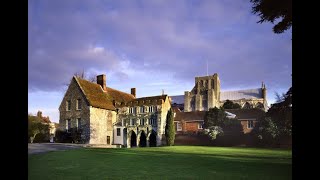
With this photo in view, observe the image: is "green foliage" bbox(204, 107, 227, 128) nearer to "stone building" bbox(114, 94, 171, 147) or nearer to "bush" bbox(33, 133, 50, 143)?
"stone building" bbox(114, 94, 171, 147)

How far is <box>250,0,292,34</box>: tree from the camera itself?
18.4 ft

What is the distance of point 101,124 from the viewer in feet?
54.6

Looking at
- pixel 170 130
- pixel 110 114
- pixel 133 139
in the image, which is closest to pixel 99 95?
pixel 110 114

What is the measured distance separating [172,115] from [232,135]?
7.50 ft

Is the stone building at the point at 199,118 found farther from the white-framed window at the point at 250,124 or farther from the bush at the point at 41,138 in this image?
the bush at the point at 41,138

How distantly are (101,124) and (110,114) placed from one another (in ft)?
4.83

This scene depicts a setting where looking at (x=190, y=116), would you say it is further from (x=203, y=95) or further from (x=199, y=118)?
(x=203, y=95)

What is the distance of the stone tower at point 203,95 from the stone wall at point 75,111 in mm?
7826

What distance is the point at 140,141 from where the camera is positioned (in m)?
13.2

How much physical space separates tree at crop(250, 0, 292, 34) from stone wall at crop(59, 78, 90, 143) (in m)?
11.9

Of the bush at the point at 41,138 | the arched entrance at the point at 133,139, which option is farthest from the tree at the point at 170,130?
the bush at the point at 41,138

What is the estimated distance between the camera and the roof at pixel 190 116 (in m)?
9.73
